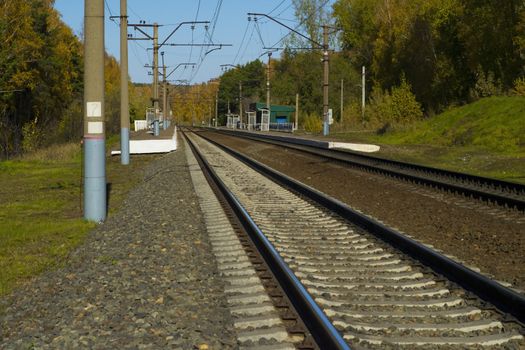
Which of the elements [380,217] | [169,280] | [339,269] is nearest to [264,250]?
[339,269]

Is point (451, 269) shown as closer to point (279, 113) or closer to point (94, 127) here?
point (94, 127)

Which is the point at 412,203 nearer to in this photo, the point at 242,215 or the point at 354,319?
the point at 242,215

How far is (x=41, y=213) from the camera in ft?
48.2

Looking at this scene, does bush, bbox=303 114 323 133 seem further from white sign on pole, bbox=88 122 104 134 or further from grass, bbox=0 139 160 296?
white sign on pole, bbox=88 122 104 134

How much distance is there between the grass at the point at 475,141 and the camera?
2428 cm

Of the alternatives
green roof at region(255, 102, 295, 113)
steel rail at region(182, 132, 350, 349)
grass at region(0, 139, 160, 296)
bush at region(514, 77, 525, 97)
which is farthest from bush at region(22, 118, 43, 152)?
green roof at region(255, 102, 295, 113)

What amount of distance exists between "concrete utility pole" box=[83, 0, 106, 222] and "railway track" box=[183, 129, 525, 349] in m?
3.17

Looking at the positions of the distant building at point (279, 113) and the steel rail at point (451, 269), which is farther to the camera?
the distant building at point (279, 113)

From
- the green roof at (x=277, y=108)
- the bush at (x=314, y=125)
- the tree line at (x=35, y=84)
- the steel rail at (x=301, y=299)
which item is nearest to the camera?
the steel rail at (x=301, y=299)

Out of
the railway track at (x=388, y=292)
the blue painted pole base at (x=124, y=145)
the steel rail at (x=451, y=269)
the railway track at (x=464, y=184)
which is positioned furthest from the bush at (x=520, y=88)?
the railway track at (x=388, y=292)

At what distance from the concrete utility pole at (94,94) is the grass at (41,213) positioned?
104cm

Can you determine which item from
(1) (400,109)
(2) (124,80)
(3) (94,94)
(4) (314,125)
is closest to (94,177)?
(3) (94,94)

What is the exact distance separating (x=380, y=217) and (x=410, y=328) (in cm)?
700

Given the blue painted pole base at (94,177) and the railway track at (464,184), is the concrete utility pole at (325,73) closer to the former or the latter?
the railway track at (464,184)
